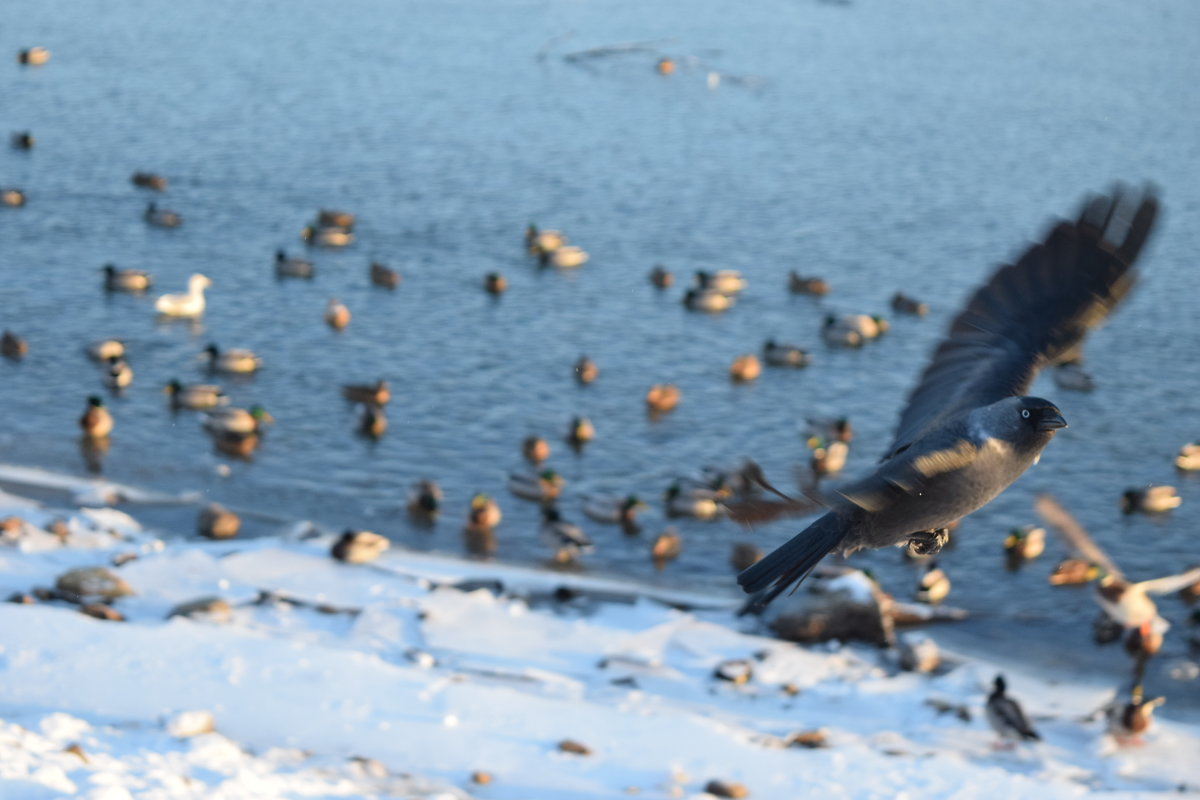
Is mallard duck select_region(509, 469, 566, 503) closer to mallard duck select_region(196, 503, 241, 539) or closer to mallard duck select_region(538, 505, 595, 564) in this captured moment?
mallard duck select_region(538, 505, 595, 564)

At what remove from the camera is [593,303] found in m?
30.1

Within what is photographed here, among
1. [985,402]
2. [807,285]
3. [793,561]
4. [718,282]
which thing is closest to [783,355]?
[718,282]

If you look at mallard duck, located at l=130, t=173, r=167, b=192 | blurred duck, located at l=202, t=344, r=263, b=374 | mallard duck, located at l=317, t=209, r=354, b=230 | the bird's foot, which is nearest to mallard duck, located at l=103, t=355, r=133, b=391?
blurred duck, located at l=202, t=344, r=263, b=374

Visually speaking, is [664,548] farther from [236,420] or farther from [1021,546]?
[236,420]

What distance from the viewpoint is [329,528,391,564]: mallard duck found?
65.0 feet

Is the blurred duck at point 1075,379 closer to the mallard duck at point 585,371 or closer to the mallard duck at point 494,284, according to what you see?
the mallard duck at point 585,371

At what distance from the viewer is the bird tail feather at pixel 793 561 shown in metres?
6.18

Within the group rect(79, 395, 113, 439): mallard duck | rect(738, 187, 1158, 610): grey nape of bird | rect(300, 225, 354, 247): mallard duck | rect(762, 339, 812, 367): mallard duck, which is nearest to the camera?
rect(738, 187, 1158, 610): grey nape of bird

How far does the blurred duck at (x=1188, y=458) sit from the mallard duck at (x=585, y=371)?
9842 mm

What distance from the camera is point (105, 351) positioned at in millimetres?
26344

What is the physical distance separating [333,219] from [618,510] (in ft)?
43.4

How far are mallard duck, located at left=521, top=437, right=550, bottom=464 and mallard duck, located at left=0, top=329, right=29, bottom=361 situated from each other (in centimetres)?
964

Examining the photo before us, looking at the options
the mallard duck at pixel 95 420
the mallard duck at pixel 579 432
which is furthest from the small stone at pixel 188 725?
the mallard duck at pixel 579 432

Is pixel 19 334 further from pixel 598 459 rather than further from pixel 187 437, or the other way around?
pixel 598 459
